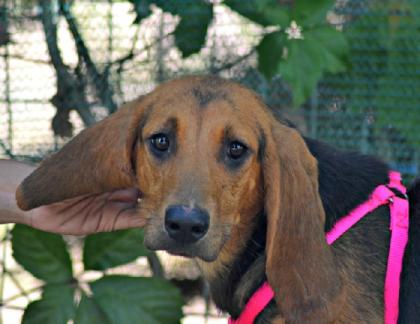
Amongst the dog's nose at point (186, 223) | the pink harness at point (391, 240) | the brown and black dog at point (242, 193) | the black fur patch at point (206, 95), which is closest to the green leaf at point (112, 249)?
the brown and black dog at point (242, 193)

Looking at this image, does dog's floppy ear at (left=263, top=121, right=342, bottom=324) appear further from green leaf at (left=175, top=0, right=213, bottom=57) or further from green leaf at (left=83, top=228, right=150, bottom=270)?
green leaf at (left=175, top=0, right=213, bottom=57)

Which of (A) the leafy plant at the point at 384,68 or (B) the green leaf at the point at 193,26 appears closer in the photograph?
(B) the green leaf at the point at 193,26

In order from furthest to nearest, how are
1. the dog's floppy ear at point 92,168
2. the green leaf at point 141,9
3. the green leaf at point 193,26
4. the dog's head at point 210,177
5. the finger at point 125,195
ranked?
the green leaf at point 141,9, the green leaf at point 193,26, the finger at point 125,195, the dog's floppy ear at point 92,168, the dog's head at point 210,177

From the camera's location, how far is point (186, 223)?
2.75 metres

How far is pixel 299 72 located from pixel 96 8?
158 centimetres

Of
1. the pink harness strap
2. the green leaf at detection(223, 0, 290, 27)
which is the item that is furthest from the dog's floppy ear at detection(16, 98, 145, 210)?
the green leaf at detection(223, 0, 290, 27)

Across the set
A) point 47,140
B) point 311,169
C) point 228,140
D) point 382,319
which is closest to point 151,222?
point 228,140

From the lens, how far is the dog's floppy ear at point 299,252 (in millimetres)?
2893

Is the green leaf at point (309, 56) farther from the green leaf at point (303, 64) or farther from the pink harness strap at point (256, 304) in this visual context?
the pink harness strap at point (256, 304)

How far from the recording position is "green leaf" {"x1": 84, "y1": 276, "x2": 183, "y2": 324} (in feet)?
9.75

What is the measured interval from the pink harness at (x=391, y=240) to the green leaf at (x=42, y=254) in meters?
0.69

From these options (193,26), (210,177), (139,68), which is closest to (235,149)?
(210,177)

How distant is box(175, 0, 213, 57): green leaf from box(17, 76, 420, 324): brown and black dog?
1.01 meters

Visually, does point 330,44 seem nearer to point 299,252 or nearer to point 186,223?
point 299,252
